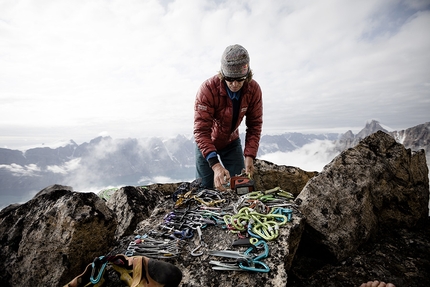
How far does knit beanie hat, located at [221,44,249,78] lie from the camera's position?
15.3ft

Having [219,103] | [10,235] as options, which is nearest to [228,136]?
[219,103]

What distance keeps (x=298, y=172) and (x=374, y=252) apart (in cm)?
299

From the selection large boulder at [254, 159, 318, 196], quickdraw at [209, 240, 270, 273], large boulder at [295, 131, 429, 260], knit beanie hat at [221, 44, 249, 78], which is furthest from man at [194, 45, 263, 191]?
large boulder at [295, 131, 429, 260]

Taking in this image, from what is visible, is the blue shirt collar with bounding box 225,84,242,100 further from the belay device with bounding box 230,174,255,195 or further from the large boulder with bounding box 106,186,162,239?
the large boulder with bounding box 106,186,162,239

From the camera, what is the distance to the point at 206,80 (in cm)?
545

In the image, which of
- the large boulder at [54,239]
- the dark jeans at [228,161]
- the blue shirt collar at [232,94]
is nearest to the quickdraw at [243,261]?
the large boulder at [54,239]

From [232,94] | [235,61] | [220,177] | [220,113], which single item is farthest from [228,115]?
[220,177]

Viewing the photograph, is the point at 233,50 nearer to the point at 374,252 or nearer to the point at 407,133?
the point at 374,252

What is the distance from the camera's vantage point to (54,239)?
355 centimetres

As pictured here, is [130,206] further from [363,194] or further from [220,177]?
[363,194]

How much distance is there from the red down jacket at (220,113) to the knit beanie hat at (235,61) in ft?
1.77

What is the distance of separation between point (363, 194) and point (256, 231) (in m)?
2.74

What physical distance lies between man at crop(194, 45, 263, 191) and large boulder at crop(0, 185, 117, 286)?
2.39 m

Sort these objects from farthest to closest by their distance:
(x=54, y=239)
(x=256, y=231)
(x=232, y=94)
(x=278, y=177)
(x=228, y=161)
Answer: (x=278, y=177) → (x=228, y=161) → (x=232, y=94) → (x=256, y=231) → (x=54, y=239)
